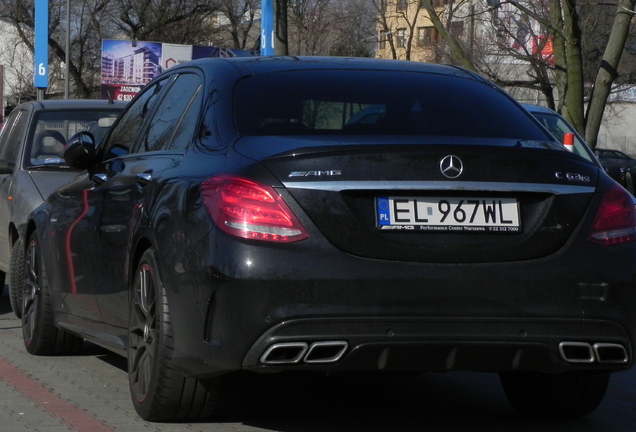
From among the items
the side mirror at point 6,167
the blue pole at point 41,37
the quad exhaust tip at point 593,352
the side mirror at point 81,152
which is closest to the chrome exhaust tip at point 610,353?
the quad exhaust tip at point 593,352

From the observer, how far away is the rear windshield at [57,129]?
32.7 ft

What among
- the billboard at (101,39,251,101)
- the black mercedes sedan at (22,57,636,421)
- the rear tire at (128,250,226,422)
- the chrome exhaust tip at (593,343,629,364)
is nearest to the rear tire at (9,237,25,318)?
the rear tire at (128,250,226,422)

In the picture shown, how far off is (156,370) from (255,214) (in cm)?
95

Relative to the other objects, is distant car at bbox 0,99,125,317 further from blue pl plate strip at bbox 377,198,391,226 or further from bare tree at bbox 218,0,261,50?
bare tree at bbox 218,0,261,50

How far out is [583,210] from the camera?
4.75 meters

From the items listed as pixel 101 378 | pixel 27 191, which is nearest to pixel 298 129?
pixel 101 378

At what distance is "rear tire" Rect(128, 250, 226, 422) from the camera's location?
4.97 meters

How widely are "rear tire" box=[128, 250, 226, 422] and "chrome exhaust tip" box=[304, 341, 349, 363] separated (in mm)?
672

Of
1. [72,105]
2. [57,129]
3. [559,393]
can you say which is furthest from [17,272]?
[559,393]

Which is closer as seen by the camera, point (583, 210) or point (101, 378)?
point (583, 210)

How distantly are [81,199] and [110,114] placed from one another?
152 inches

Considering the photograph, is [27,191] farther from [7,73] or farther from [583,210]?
[7,73]

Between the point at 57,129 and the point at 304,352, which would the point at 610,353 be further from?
the point at 57,129

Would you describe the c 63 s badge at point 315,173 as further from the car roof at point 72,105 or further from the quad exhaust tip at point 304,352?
the car roof at point 72,105
